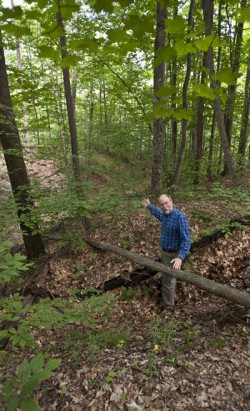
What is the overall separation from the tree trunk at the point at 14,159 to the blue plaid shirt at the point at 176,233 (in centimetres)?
288

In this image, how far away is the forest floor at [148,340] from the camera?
311cm

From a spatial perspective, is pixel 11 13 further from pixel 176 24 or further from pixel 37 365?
pixel 37 365

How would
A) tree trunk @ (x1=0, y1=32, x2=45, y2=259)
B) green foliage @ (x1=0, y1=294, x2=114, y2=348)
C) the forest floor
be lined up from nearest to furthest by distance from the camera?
1. green foliage @ (x1=0, y1=294, x2=114, y2=348)
2. the forest floor
3. tree trunk @ (x1=0, y1=32, x2=45, y2=259)

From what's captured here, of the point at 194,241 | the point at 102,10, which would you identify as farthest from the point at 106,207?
the point at 102,10

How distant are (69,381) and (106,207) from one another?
399cm

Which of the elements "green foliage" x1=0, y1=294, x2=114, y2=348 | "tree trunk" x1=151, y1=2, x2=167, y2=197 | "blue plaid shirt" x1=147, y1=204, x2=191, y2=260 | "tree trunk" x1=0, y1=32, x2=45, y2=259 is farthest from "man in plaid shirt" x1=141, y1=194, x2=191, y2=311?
"tree trunk" x1=0, y1=32, x2=45, y2=259

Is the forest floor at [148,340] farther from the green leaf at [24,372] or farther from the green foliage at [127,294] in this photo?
the green leaf at [24,372]

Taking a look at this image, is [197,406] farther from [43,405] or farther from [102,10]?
[102,10]

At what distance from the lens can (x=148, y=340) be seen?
165 inches

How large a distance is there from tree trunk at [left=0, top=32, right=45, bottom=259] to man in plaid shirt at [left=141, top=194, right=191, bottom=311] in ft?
9.42

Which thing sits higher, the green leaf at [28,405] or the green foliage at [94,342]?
the green leaf at [28,405]

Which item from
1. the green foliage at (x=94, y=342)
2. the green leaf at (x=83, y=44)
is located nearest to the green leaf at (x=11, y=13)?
the green leaf at (x=83, y=44)

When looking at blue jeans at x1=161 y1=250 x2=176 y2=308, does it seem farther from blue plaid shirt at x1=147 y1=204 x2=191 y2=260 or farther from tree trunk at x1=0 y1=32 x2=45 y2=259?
tree trunk at x1=0 y1=32 x2=45 y2=259

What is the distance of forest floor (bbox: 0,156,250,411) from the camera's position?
122 inches
